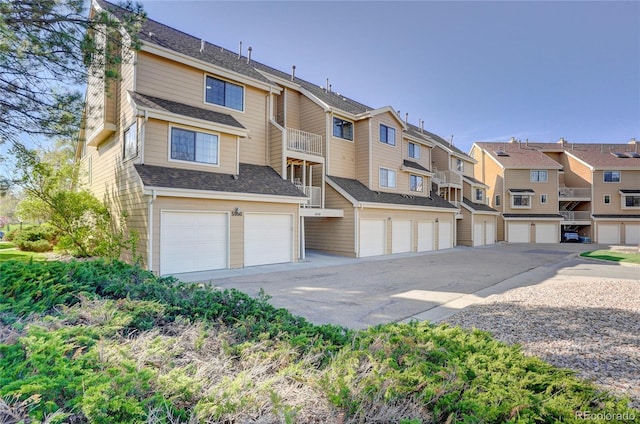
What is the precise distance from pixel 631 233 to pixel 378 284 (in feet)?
124

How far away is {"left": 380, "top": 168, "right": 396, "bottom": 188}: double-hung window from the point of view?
20.0m

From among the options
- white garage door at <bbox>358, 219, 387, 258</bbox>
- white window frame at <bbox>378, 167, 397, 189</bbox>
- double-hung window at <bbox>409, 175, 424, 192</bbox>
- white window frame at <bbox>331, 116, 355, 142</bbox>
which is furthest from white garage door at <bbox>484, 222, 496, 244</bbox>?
white window frame at <bbox>331, 116, 355, 142</bbox>

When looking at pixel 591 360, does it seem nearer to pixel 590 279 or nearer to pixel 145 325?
pixel 145 325

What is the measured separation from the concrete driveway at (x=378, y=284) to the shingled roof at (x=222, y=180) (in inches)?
123

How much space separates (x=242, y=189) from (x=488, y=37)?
51.9 ft

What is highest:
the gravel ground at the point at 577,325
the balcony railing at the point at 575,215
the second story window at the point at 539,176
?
the second story window at the point at 539,176

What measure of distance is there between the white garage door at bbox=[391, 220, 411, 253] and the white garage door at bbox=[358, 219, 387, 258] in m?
0.89

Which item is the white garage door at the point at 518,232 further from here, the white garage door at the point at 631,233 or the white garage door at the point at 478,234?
the white garage door at the point at 631,233

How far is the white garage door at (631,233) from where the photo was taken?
32.0m

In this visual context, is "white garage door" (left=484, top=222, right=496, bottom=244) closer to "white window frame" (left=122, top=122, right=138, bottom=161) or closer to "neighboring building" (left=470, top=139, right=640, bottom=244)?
"neighboring building" (left=470, top=139, right=640, bottom=244)

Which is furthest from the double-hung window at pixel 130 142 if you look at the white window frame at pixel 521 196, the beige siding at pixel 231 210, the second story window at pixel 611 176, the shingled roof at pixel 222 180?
the second story window at pixel 611 176

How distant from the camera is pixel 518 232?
32.5m

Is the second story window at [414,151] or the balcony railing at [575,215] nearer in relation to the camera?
the second story window at [414,151]

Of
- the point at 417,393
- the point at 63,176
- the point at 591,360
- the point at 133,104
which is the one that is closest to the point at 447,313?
Answer: the point at 591,360
